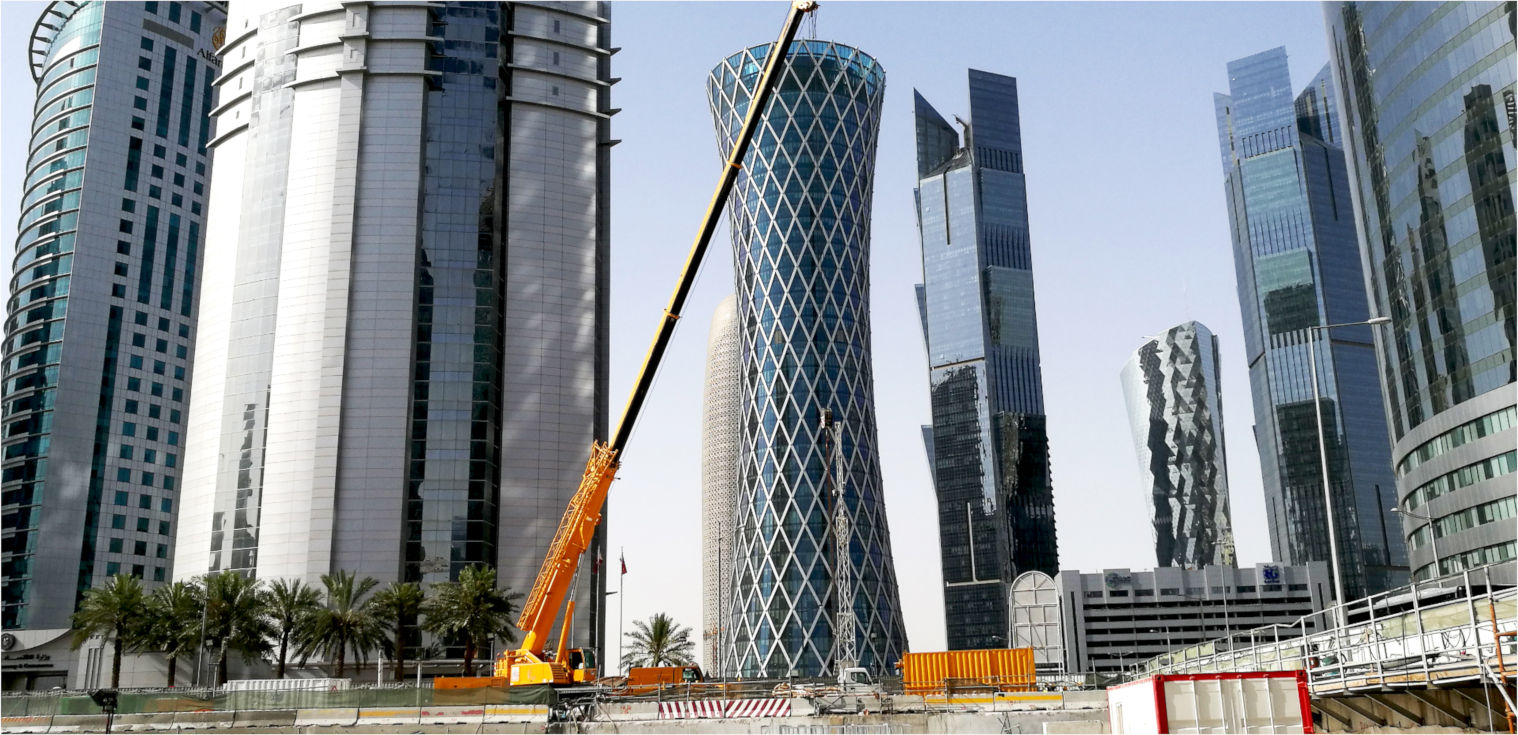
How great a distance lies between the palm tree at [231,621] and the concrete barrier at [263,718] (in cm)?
3858

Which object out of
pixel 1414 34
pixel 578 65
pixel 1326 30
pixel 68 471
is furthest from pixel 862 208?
pixel 68 471

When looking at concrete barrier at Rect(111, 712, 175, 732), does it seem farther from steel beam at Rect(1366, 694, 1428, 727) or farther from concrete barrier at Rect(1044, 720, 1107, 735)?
steel beam at Rect(1366, 694, 1428, 727)

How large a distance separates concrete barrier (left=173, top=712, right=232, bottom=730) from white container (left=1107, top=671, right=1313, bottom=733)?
47.3 meters

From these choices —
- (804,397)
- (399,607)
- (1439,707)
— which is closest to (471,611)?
(399,607)

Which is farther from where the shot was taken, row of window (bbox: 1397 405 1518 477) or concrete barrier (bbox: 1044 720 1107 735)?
row of window (bbox: 1397 405 1518 477)

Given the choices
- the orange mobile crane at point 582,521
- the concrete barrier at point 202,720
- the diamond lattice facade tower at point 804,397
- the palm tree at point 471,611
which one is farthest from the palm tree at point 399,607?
the diamond lattice facade tower at point 804,397

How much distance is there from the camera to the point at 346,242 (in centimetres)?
11906

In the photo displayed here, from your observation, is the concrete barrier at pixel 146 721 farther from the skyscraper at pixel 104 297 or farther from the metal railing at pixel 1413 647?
the skyscraper at pixel 104 297

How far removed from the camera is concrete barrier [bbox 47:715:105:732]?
194 ft

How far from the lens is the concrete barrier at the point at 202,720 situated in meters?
58.2

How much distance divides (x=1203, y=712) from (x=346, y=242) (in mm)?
107377

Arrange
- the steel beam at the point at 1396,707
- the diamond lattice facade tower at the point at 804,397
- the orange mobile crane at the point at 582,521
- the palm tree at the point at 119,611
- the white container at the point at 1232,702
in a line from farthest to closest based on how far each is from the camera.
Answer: the diamond lattice facade tower at the point at 804,397 → the palm tree at the point at 119,611 → the orange mobile crane at the point at 582,521 → the steel beam at the point at 1396,707 → the white container at the point at 1232,702

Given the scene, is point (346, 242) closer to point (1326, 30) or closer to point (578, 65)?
point (578, 65)

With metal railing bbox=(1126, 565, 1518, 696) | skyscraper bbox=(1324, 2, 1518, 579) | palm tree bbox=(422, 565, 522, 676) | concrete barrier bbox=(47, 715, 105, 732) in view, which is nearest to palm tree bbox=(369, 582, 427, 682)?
palm tree bbox=(422, 565, 522, 676)
